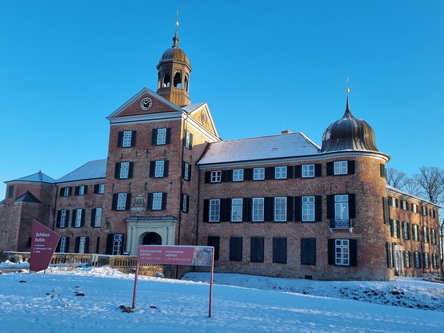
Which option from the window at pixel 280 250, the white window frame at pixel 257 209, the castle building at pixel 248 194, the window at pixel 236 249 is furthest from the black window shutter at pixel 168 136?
the window at pixel 280 250

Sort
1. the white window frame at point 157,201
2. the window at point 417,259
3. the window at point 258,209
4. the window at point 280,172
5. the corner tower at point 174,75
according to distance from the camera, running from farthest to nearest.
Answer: the window at point 417,259
the corner tower at point 174,75
the white window frame at point 157,201
the window at point 258,209
the window at point 280,172

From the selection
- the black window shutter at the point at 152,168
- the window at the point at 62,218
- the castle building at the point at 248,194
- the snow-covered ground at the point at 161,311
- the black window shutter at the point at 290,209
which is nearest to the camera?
the snow-covered ground at the point at 161,311

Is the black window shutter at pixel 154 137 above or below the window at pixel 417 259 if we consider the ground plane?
above

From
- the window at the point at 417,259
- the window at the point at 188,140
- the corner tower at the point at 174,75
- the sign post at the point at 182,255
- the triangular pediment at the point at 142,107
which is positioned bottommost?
the sign post at the point at 182,255

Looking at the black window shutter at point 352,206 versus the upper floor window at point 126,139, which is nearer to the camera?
the black window shutter at point 352,206

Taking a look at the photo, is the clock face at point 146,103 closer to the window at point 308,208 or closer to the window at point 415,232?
the window at point 308,208

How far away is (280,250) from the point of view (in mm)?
28312

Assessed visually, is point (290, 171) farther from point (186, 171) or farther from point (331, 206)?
point (186, 171)

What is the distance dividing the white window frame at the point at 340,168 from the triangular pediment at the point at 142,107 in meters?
11.4

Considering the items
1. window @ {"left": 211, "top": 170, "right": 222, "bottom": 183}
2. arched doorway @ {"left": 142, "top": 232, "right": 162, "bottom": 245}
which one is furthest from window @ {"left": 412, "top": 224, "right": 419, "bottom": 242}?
arched doorway @ {"left": 142, "top": 232, "right": 162, "bottom": 245}

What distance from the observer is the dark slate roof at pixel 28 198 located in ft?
137

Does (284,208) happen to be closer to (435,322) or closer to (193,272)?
(193,272)

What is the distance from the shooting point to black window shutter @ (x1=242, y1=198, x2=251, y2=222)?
1169 inches

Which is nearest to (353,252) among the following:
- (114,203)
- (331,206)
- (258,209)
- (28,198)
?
(331,206)
